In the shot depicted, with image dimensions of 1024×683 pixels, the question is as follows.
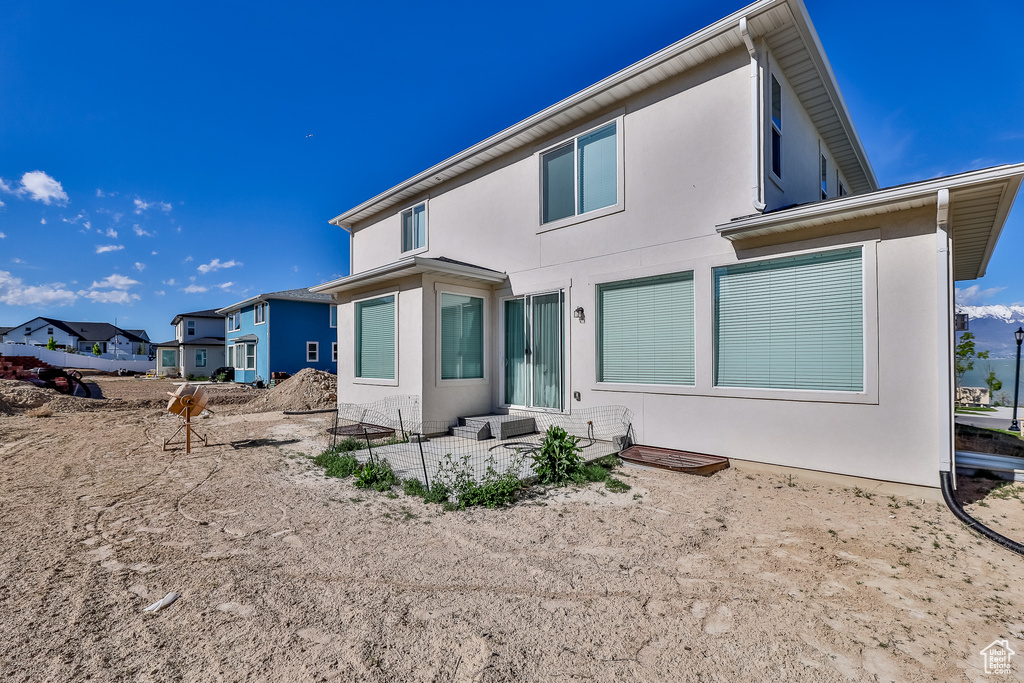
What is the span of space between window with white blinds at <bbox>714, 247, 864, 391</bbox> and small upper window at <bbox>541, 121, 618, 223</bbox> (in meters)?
2.53

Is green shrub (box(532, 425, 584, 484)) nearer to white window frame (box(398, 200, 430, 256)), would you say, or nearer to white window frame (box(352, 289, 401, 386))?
white window frame (box(352, 289, 401, 386))

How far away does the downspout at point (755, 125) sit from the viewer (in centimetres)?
588

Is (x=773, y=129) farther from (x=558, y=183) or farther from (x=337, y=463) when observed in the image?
(x=337, y=463)

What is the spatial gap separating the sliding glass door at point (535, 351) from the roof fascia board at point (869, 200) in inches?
127

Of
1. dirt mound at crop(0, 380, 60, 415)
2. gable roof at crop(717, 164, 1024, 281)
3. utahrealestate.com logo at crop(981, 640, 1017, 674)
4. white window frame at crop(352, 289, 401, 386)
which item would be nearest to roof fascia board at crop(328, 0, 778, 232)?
gable roof at crop(717, 164, 1024, 281)

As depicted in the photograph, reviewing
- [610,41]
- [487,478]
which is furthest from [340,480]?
[610,41]

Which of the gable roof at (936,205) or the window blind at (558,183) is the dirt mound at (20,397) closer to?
the window blind at (558,183)

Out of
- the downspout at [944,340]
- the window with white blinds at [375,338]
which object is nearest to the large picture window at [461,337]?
the window with white blinds at [375,338]

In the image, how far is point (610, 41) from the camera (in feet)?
30.0

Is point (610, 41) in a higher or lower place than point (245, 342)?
higher

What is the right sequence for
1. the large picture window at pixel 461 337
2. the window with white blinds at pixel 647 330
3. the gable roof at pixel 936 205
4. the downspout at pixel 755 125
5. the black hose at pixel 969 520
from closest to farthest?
the black hose at pixel 969 520, the gable roof at pixel 936 205, the downspout at pixel 755 125, the window with white blinds at pixel 647 330, the large picture window at pixel 461 337

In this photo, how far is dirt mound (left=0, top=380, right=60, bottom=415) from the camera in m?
13.3

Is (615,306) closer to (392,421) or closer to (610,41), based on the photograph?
(392,421)

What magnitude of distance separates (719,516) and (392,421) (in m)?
6.39
